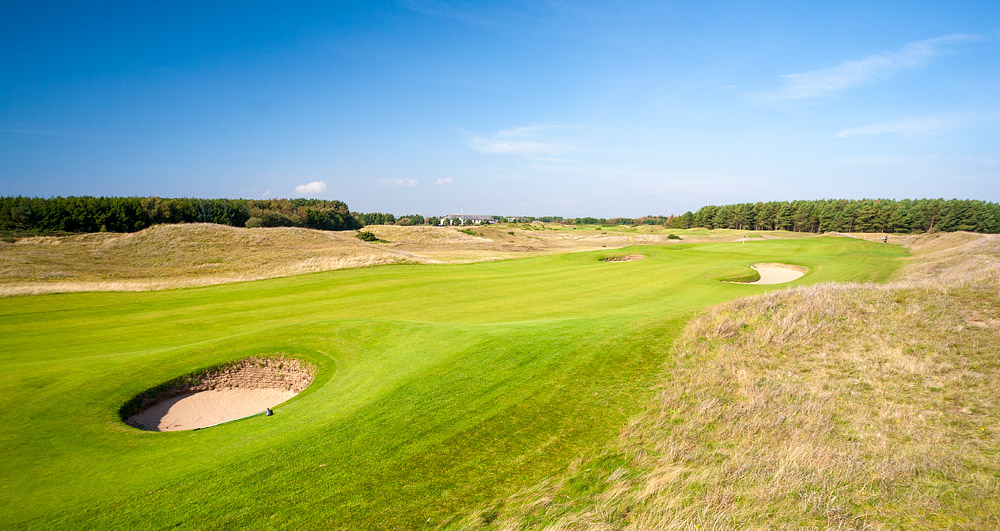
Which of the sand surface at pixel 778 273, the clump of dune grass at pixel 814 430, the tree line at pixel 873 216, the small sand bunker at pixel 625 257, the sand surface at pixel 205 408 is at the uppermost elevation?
the tree line at pixel 873 216

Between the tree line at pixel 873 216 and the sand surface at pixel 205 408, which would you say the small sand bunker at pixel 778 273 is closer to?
the sand surface at pixel 205 408

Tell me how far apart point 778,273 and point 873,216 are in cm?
9724

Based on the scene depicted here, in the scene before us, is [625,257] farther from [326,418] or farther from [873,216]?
[873,216]

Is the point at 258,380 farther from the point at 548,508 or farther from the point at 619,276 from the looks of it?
the point at 619,276

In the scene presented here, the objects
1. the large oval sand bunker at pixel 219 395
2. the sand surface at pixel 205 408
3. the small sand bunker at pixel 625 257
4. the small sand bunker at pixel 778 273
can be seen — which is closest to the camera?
the sand surface at pixel 205 408

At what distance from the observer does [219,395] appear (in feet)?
34.2

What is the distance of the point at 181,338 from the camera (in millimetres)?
13984

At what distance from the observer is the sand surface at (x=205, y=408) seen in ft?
28.9

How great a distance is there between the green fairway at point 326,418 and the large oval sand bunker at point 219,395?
0.32 metres

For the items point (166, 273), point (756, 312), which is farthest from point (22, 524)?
point (166, 273)

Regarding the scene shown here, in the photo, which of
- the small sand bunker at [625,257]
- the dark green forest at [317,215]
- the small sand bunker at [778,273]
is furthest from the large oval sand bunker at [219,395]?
the dark green forest at [317,215]

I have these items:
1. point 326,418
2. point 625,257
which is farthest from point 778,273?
point 326,418

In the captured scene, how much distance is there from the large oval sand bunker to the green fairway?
0.32 metres

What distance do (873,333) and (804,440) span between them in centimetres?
567
